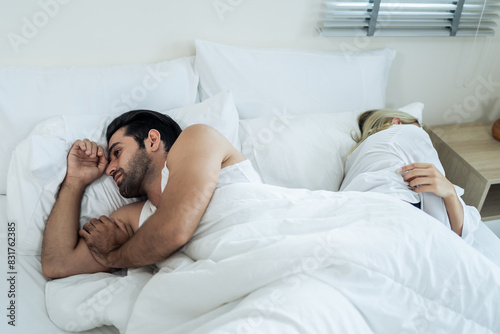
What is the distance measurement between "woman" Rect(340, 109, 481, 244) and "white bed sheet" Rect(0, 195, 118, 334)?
0.97 metres

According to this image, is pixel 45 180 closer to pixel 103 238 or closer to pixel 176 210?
pixel 103 238

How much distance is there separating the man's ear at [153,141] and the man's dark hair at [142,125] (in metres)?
0.02

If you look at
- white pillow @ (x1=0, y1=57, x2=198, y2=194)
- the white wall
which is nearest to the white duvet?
white pillow @ (x1=0, y1=57, x2=198, y2=194)

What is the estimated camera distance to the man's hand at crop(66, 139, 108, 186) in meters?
1.37

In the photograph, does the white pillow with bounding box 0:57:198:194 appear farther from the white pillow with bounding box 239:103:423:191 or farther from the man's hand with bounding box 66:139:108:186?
the white pillow with bounding box 239:103:423:191

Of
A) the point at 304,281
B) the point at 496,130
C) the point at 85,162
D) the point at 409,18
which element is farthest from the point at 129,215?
the point at 496,130

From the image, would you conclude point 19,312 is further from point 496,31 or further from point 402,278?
point 496,31

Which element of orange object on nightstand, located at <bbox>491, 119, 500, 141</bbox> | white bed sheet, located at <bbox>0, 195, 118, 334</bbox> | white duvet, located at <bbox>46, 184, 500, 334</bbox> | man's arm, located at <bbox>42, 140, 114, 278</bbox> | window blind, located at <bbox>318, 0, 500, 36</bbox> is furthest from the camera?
→ orange object on nightstand, located at <bbox>491, 119, 500, 141</bbox>

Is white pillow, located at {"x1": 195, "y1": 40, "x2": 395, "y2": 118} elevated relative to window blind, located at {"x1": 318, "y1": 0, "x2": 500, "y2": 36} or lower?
lower

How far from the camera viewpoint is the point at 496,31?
6.98 ft

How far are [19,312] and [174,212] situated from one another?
488 millimetres

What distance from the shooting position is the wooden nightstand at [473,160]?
6.23 ft

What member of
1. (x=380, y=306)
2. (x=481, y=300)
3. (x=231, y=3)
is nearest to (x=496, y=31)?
(x=231, y=3)

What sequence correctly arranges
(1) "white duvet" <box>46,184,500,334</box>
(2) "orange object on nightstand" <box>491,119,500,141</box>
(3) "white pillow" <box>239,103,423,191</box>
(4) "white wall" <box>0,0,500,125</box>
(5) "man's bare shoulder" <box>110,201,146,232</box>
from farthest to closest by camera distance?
(2) "orange object on nightstand" <box>491,119,500,141</box> → (3) "white pillow" <box>239,103,423,191</box> → (4) "white wall" <box>0,0,500,125</box> → (5) "man's bare shoulder" <box>110,201,146,232</box> → (1) "white duvet" <box>46,184,500,334</box>
